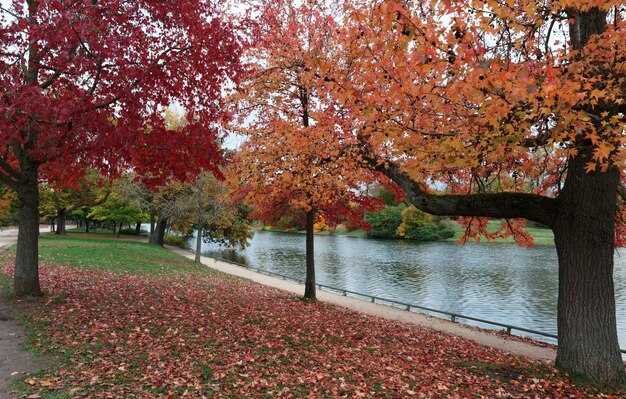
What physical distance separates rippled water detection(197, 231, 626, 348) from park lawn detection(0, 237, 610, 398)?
10.1m

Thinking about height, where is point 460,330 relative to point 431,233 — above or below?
below

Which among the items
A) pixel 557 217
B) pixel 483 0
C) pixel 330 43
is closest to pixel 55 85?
pixel 330 43

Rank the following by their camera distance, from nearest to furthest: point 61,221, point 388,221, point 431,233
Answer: point 61,221 < point 431,233 < point 388,221

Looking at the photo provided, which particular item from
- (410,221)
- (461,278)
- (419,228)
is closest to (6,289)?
(461,278)

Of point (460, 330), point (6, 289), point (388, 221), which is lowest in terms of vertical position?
point (460, 330)

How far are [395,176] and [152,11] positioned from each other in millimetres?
5717

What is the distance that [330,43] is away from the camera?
11320mm

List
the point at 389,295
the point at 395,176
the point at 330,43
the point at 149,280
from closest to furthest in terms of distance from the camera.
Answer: the point at 395,176, the point at 330,43, the point at 149,280, the point at 389,295

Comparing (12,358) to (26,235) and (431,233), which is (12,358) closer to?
(26,235)

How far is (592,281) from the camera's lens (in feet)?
20.5

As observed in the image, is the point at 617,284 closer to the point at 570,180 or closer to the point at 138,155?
the point at 570,180

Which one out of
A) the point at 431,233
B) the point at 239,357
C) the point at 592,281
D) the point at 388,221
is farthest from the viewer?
the point at 388,221

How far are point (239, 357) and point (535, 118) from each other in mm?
5285

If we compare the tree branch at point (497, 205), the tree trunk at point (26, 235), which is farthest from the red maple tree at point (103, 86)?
the tree branch at point (497, 205)
